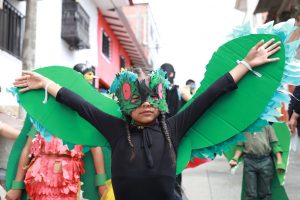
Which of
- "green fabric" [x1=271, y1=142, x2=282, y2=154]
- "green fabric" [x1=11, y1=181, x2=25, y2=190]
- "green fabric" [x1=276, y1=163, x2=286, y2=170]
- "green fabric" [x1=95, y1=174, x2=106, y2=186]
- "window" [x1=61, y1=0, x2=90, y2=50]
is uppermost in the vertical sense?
"window" [x1=61, y1=0, x2=90, y2=50]

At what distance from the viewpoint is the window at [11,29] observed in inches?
295

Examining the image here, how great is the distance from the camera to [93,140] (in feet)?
8.51

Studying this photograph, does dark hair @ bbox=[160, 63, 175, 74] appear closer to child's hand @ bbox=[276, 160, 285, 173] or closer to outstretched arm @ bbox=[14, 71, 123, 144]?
child's hand @ bbox=[276, 160, 285, 173]

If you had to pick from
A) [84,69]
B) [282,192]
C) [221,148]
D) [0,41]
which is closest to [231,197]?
[282,192]

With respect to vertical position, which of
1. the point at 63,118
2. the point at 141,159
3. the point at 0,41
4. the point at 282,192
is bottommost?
the point at 282,192

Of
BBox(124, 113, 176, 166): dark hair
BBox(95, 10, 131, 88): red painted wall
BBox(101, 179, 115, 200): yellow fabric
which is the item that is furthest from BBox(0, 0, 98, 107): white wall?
BBox(124, 113, 176, 166): dark hair

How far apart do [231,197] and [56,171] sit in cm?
362

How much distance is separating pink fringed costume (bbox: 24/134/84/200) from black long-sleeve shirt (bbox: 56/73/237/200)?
74 centimetres

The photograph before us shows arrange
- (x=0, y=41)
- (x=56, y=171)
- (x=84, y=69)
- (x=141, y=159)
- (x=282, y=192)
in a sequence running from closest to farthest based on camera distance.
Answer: (x=141, y=159), (x=56, y=171), (x=84, y=69), (x=282, y=192), (x=0, y=41)

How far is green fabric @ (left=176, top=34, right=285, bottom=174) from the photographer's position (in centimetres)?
238

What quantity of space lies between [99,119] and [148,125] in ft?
0.93

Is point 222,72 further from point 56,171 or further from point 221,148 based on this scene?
point 56,171

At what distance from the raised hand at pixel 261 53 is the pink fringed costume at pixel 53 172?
4.84 feet

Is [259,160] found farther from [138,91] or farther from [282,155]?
[138,91]
